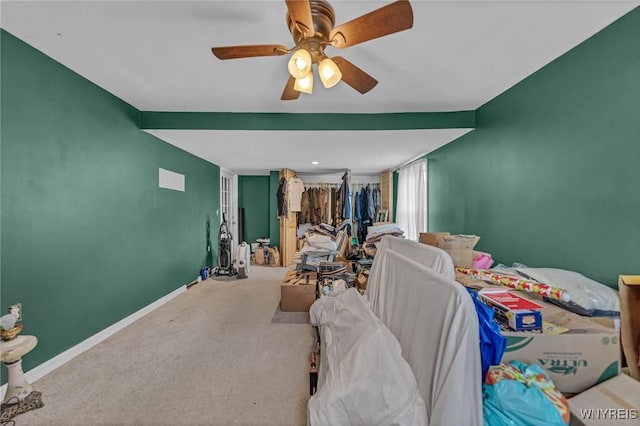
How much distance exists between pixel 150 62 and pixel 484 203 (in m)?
3.48

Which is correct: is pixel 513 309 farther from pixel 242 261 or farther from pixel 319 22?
pixel 242 261

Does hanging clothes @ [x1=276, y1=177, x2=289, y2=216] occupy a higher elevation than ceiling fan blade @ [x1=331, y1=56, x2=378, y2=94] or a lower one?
lower

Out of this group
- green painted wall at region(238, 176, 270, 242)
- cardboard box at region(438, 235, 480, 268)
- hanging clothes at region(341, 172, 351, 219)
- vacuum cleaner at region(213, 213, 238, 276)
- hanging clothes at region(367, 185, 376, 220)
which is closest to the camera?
cardboard box at region(438, 235, 480, 268)

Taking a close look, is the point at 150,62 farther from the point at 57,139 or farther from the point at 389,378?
the point at 389,378

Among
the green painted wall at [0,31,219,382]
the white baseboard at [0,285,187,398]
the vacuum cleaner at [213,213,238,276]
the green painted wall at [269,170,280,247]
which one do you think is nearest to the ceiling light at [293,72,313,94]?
the green painted wall at [0,31,219,382]

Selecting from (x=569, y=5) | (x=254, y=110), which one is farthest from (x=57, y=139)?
(x=569, y=5)

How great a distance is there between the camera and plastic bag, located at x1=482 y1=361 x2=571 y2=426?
0.89 metres

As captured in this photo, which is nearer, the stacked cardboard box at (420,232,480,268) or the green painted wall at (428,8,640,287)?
the green painted wall at (428,8,640,287)

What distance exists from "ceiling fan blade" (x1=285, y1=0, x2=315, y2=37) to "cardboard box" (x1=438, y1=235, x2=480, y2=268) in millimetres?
1977

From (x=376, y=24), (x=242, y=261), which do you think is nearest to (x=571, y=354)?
(x=376, y=24)

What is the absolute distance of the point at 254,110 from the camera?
2.93 m

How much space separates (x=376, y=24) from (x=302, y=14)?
0.36m

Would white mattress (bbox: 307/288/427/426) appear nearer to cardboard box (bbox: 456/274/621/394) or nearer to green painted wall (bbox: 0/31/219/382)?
cardboard box (bbox: 456/274/621/394)

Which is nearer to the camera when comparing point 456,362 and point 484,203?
point 456,362
